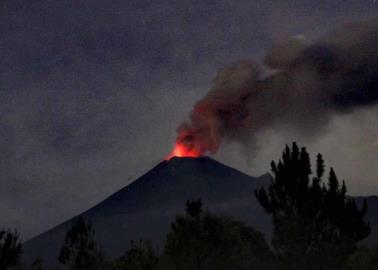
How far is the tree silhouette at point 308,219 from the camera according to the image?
30594mm

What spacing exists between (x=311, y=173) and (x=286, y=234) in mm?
4198

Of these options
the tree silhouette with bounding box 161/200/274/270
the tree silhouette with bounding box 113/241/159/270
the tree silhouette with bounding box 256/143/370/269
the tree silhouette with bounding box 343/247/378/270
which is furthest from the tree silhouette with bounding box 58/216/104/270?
the tree silhouette with bounding box 343/247/378/270

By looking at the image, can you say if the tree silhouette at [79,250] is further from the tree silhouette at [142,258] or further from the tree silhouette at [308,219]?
the tree silhouette at [308,219]

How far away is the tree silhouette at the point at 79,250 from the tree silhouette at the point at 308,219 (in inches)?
704

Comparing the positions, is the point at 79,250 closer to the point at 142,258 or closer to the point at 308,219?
the point at 142,258

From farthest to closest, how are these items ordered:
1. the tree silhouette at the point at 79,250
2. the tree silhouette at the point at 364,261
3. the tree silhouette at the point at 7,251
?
the tree silhouette at the point at 364,261 → the tree silhouette at the point at 79,250 → the tree silhouette at the point at 7,251

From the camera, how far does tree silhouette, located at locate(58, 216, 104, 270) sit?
1692 inches

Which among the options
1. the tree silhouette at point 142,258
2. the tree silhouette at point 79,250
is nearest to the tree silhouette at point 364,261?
the tree silhouette at point 142,258

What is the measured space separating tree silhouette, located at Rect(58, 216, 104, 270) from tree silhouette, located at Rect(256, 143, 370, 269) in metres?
17.9

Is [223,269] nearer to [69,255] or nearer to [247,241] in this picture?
[69,255]

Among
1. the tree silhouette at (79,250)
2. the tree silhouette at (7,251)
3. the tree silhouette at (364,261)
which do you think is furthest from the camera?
the tree silhouette at (364,261)

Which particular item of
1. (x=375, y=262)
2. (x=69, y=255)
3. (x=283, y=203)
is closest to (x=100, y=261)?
(x=69, y=255)

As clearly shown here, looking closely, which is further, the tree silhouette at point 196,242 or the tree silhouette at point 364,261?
the tree silhouette at point 364,261

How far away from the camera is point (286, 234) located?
31.0 metres
